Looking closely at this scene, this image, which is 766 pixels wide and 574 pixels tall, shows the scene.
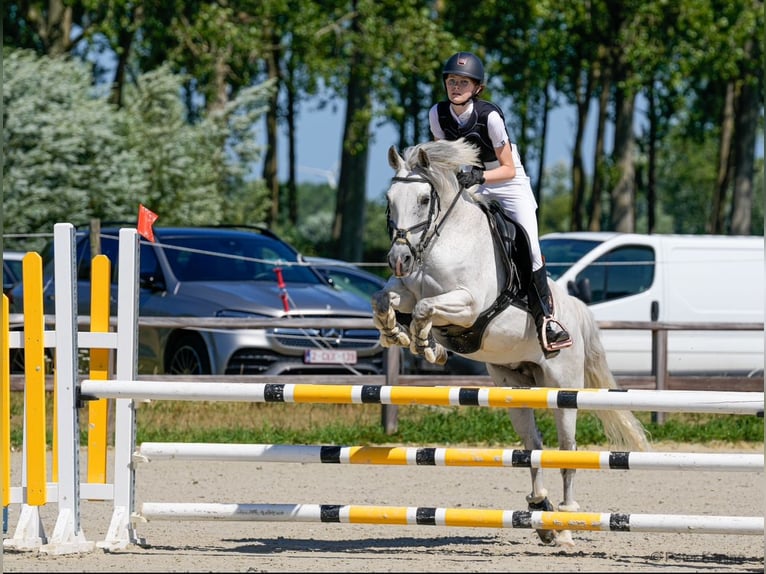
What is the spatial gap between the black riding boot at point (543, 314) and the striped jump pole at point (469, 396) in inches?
40.2

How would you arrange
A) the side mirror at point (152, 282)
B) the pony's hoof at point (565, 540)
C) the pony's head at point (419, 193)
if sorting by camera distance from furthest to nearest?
the side mirror at point (152, 282)
the pony's hoof at point (565, 540)
the pony's head at point (419, 193)

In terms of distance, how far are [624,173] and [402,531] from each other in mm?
22015

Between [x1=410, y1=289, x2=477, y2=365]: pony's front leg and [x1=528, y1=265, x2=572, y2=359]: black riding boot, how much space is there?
0.56 metres

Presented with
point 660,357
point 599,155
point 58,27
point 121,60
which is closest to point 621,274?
point 660,357

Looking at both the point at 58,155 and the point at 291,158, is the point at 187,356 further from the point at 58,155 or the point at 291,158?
the point at 291,158

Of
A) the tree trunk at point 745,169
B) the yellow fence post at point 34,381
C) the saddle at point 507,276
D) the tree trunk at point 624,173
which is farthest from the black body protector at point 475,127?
the tree trunk at point 745,169

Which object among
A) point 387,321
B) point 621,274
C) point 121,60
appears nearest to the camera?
point 387,321

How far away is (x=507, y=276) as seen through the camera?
6312mm

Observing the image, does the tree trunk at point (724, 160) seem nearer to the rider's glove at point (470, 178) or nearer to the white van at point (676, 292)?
the white van at point (676, 292)

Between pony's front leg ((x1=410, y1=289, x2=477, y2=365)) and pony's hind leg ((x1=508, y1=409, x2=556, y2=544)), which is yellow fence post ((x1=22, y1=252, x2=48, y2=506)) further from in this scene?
pony's hind leg ((x1=508, y1=409, x2=556, y2=544))

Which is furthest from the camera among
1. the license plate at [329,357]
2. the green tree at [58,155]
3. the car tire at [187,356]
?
the green tree at [58,155]

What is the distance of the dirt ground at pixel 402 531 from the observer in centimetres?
532

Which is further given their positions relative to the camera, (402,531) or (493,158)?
(402,531)

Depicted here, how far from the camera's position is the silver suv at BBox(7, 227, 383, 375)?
1050 centimetres
